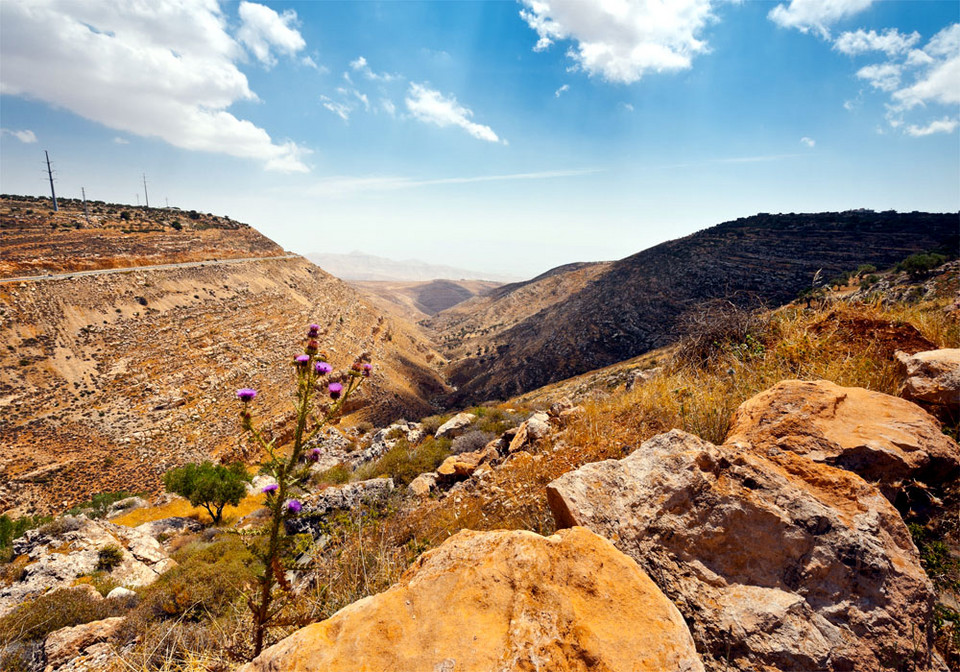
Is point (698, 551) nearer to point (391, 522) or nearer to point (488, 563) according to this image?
point (488, 563)

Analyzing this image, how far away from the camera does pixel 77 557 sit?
10.3m

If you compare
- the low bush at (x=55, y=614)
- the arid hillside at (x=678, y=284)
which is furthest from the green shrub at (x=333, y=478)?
the arid hillside at (x=678, y=284)

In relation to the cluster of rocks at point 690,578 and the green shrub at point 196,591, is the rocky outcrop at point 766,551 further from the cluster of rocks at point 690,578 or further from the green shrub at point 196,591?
the green shrub at point 196,591

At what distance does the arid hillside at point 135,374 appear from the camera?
1911 centimetres

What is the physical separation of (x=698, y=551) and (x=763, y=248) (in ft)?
165

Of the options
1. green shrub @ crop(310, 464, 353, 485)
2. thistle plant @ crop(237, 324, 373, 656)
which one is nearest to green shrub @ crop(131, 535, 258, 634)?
thistle plant @ crop(237, 324, 373, 656)

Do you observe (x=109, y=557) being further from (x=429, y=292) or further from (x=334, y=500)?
(x=429, y=292)

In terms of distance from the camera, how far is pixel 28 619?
5.84 meters

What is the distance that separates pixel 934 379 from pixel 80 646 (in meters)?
9.78

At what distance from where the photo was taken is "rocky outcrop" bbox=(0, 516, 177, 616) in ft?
30.5

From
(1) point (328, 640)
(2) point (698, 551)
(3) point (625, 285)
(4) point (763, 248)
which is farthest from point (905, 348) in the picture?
(4) point (763, 248)

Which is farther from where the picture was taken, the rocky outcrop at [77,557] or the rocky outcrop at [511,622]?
the rocky outcrop at [77,557]

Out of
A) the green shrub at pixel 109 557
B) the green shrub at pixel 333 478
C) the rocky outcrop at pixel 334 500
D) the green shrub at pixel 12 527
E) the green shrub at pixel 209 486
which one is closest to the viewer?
the rocky outcrop at pixel 334 500

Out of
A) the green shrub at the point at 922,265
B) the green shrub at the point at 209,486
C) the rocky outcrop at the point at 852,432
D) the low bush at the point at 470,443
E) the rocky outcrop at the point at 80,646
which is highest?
the green shrub at the point at 922,265
